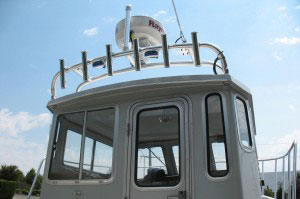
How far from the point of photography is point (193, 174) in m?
3.26

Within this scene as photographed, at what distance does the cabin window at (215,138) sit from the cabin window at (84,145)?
48.5 inches

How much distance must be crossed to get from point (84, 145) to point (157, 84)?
127cm

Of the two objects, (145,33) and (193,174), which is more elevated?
(145,33)

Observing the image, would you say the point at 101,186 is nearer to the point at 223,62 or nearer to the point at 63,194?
the point at 63,194

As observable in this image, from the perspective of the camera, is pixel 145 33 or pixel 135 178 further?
pixel 145 33

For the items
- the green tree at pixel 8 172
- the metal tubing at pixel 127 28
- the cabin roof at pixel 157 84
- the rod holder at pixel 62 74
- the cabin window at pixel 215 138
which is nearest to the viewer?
the cabin window at pixel 215 138

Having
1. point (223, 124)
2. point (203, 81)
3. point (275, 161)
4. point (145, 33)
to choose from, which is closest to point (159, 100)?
point (203, 81)

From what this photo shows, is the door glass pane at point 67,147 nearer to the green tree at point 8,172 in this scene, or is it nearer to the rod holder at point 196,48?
the rod holder at point 196,48

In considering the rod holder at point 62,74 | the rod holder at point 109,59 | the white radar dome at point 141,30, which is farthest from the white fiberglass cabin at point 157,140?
the white radar dome at point 141,30

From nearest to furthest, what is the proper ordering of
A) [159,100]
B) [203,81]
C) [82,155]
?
[203,81] < [159,100] < [82,155]

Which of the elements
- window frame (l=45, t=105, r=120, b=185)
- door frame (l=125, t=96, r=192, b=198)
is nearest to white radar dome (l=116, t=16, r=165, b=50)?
window frame (l=45, t=105, r=120, b=185)

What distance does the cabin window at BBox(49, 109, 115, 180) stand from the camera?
3846mm

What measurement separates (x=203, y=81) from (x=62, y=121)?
2157mm

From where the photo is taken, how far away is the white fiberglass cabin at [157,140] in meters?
3.28
